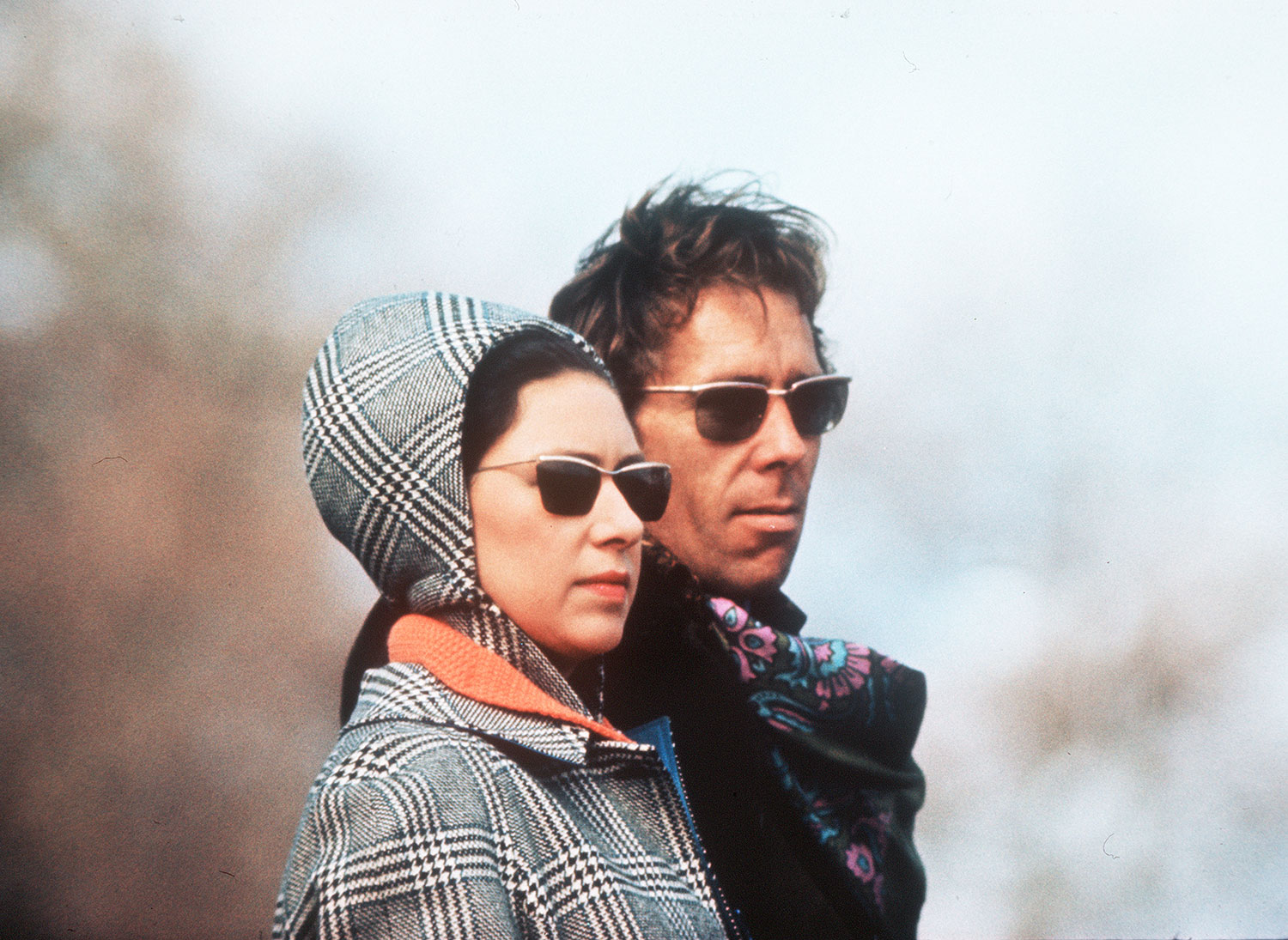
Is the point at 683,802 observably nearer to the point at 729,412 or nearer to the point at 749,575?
the point at 749,575

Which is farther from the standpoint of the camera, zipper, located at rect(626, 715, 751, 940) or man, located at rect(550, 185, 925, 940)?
man, located at rect(550, 185, 925, 940)

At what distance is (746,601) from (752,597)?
0.02 meters

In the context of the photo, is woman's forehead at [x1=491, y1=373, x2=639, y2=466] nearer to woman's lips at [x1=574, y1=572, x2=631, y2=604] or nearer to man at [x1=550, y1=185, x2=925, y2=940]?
woman's lips at [x1=574, y1=572, x2=631, y2=604]

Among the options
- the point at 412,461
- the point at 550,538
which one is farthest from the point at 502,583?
the point at 412,461

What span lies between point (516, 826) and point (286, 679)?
0.91 m

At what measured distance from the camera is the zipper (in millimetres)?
1580

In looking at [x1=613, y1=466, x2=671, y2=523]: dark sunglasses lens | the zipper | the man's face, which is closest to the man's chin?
the man's face

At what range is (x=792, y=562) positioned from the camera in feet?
7.71

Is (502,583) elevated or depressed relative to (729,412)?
depressed

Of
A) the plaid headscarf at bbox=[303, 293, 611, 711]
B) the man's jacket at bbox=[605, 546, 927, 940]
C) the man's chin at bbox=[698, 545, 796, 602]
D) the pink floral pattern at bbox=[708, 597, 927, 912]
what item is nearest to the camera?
the plaid headscarf at bbox=[303, 293, 611, 711]

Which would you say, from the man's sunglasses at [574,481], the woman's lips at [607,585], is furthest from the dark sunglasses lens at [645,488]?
the woman's lips at [607,585]

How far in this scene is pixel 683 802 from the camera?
1.60 m

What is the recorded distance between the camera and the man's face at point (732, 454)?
7.14ft

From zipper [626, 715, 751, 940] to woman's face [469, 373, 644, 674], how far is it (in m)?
0.24
